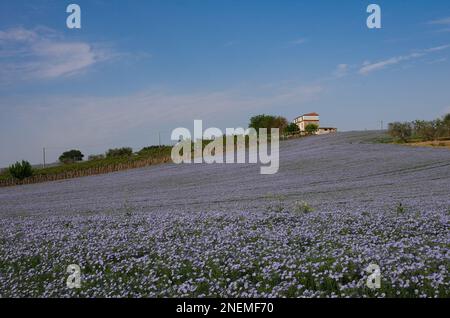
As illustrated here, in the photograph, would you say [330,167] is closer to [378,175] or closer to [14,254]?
[378,175]

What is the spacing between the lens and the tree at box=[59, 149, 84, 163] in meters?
59.8

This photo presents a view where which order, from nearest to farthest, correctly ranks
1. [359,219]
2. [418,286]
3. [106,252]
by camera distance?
1. [418,286]
2. [106,252]
3. [359,219]

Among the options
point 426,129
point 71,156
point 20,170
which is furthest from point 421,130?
point 71,156

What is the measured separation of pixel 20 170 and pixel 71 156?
77.9ft

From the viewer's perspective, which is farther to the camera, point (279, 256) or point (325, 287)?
point (279, 256)

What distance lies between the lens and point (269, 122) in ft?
246

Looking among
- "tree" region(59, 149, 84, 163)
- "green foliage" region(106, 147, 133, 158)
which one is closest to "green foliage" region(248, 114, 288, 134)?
"green foliage" region(106, 147, 133, 158)

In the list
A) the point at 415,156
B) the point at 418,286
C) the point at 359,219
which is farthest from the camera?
the point at 415,156

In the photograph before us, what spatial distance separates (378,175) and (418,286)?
20661mm

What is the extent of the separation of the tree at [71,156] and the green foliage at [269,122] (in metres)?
28.7

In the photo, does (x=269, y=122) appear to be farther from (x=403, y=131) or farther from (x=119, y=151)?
(x=403, y=131)

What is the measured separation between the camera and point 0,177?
4153 cm

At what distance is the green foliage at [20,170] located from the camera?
4041cm
